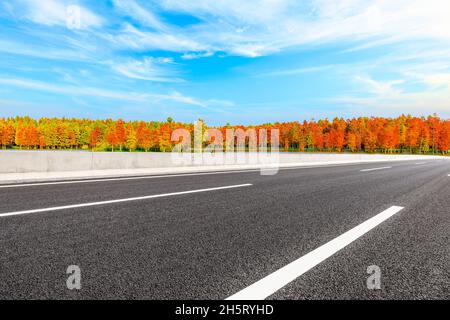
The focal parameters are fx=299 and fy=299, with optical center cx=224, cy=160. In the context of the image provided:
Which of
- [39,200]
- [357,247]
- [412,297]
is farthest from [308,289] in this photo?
[39,200]

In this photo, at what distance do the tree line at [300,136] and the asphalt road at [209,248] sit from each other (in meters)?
102

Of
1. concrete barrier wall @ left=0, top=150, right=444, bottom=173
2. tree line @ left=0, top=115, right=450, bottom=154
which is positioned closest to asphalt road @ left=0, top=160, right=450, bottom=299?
concrete barrier wall @ left=0, top=150, right=444, bottom=173

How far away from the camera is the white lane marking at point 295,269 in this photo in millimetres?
2423

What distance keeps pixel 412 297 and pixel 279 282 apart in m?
1.06

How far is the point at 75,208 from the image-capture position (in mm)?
5590

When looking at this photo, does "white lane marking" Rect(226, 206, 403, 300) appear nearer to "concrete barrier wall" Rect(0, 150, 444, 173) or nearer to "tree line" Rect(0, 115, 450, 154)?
"concrete barrier wall" Rect(0, 150, 444, 173)

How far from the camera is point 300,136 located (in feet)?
407

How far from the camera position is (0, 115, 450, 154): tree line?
10650cm

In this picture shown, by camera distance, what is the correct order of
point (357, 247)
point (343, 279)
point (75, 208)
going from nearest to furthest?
point (343, 279) < point (357, 247) < point (75, 208)

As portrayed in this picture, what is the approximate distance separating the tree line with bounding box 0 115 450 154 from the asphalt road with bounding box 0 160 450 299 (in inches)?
4014

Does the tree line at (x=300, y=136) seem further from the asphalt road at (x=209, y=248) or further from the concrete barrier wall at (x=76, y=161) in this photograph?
the asphalt road at (x=209, y=248)

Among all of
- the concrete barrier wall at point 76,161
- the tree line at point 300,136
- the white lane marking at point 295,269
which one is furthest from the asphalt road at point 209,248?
the tree line at point 300,136
